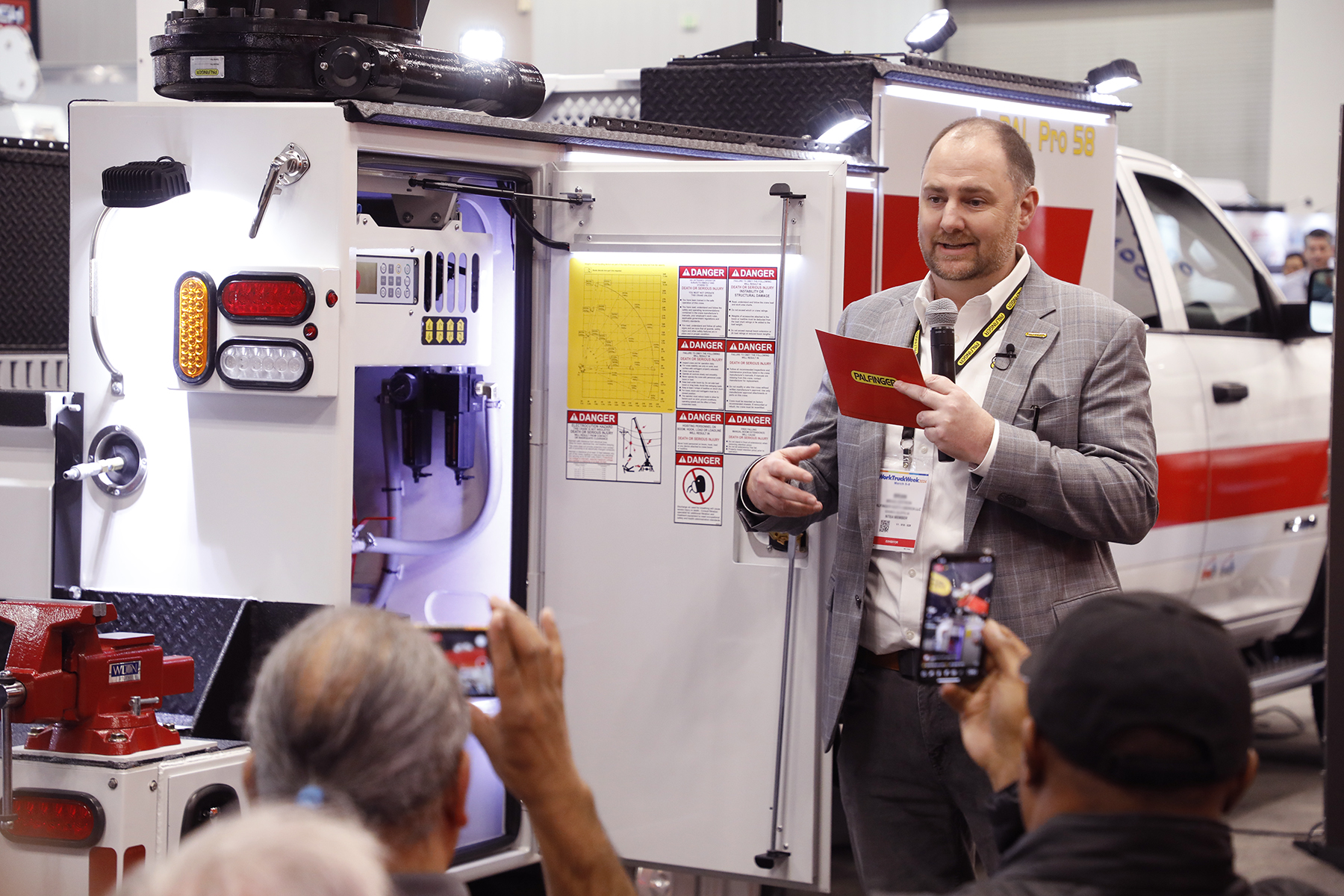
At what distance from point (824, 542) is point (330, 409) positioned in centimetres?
119

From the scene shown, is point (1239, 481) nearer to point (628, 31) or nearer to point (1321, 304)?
point (1321, 304)

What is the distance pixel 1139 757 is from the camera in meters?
1.29

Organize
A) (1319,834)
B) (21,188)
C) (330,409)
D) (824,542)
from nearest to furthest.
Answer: (330,409), (824,542), (21,188), (1319,834)

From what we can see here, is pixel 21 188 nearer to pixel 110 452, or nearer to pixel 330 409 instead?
pixel 110 452

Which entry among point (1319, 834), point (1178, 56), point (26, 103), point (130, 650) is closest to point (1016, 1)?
point (1178, 56)

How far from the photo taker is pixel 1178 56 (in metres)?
12.5

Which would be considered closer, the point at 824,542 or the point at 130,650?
the point at 130,650

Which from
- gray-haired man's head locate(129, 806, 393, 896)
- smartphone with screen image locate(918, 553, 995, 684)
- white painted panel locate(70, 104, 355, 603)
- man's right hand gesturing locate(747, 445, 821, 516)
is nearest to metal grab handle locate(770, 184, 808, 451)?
man's right hand gesturing locate(747, 445, 821, 516)

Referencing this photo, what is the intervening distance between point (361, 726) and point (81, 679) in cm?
145

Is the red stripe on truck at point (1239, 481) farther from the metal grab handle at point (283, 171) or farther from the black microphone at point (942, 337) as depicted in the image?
the metal grab handle at point (283, 171)

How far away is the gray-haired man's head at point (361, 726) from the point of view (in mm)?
1339

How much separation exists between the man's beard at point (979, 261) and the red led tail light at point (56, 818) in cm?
190

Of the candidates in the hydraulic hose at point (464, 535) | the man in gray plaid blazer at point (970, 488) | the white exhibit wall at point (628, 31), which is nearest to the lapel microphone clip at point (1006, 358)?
the man in gray plaid blazer at point (970, 488)

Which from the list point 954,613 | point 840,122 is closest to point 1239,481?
point 840,122
